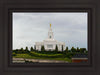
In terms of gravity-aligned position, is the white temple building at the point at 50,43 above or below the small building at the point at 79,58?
above

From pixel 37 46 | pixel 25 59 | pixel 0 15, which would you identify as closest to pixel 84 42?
pixel 37 46

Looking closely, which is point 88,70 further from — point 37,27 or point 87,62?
point 37,27

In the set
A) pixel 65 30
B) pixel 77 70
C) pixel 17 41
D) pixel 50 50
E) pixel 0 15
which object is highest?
pixel 0 15

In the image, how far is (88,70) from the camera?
127cm

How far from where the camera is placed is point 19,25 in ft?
4.92

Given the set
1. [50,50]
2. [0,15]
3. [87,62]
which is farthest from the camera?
[50,50]

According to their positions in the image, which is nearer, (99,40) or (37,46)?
(99,40)

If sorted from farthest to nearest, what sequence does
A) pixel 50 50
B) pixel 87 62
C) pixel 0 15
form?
pixel 50 50 → pixel 87 62 → pixel 0 15

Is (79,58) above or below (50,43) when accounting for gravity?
below

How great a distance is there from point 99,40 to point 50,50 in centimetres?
56

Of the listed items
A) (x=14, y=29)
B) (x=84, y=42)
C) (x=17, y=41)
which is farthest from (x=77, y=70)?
(x=14, y=29)

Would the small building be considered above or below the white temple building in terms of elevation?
below

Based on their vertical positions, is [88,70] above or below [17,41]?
below

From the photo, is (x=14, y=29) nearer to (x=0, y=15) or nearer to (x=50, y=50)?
(x=0, y=15)
